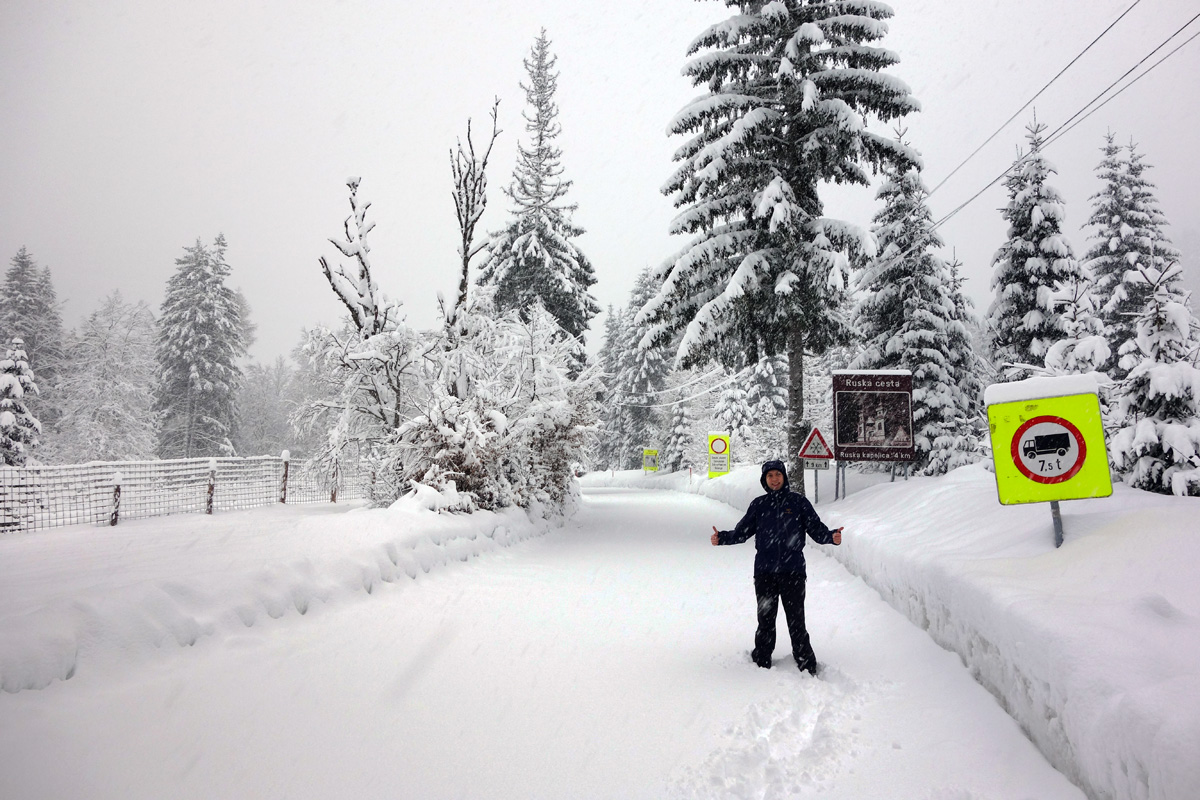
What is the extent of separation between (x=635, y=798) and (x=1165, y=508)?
3775mm

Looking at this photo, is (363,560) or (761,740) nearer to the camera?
(761,740)

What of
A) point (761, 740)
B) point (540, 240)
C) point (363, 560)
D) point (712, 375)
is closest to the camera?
point (761, 740)

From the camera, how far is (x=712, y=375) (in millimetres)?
48062

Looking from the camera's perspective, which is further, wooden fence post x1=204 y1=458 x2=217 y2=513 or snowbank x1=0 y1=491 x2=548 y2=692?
wooden fence post x1=204 y1=458 x2=217 y2=513

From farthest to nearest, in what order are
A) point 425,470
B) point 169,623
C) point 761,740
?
point 425,470 < point 169,623 < point 761,740

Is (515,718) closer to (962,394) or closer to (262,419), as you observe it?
(962,394)

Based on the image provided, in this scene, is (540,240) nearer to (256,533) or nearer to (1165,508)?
(256,533)

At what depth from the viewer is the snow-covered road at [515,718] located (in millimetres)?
3188

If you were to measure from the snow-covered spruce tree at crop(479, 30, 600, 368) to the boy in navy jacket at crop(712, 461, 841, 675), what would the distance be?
21.8 m

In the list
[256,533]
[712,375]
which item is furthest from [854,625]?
[712,375]

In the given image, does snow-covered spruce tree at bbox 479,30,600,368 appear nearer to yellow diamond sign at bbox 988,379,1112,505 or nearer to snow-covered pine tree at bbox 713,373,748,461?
snow-covered pine tree at bbox 713,373,748,461

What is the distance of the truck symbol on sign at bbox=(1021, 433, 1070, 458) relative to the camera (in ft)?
14.4

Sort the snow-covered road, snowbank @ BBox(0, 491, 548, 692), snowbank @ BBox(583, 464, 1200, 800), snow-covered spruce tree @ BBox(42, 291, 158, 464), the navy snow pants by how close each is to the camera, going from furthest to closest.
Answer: snow-covered spruce tree @ BBox(42, 291, 158, 464)
the navy snow pants
snowbank @ BBox(0, 491, 548, 692)
the snow-covered road
snowbank @ BBox(583, 464, 1200, 800)

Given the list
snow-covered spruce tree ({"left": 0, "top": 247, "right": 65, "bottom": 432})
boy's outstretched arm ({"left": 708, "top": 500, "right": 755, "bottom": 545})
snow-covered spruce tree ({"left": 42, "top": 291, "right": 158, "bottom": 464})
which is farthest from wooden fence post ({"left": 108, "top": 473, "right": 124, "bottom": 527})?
snow-covered spruce tree ({"left": 0, "top": 247, "right": 65, "bottom": 432})
